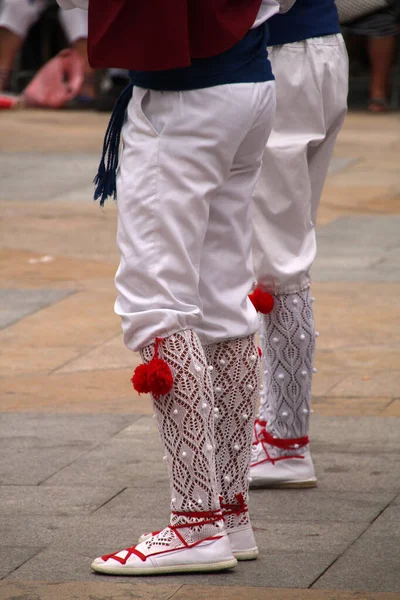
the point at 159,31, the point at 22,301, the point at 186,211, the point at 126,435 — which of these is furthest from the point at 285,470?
the point at 22,301

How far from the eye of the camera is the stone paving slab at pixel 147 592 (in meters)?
2.59

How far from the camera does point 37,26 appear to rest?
15172 millimetres

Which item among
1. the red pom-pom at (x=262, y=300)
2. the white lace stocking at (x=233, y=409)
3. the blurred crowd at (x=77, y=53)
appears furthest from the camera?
the blurred crowd at (x=77, y=53)

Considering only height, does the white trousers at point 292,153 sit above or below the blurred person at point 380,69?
above

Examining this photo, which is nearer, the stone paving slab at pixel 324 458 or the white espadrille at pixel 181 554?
the white espadrille at pixel 181 554

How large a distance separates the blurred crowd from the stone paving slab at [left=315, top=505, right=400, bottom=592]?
388 inches

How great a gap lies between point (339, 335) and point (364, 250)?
1776 mm

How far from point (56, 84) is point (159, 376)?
11520 millimetres

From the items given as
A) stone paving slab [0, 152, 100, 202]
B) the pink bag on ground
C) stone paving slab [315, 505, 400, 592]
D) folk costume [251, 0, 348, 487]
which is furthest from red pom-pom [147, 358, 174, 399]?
the pink bag on ground

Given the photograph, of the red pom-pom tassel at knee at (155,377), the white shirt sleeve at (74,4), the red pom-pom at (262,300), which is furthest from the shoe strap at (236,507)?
the white shirt sleeve at (74,4)

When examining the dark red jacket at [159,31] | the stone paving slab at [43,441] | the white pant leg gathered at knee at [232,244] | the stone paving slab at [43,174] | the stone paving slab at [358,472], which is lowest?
the stone paving slab at [43,174]

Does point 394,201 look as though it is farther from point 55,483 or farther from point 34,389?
point 55,483

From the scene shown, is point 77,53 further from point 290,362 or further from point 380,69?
point 290,362

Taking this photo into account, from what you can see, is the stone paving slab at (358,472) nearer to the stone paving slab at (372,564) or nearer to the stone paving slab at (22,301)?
the stone paving slab at (372,564)
